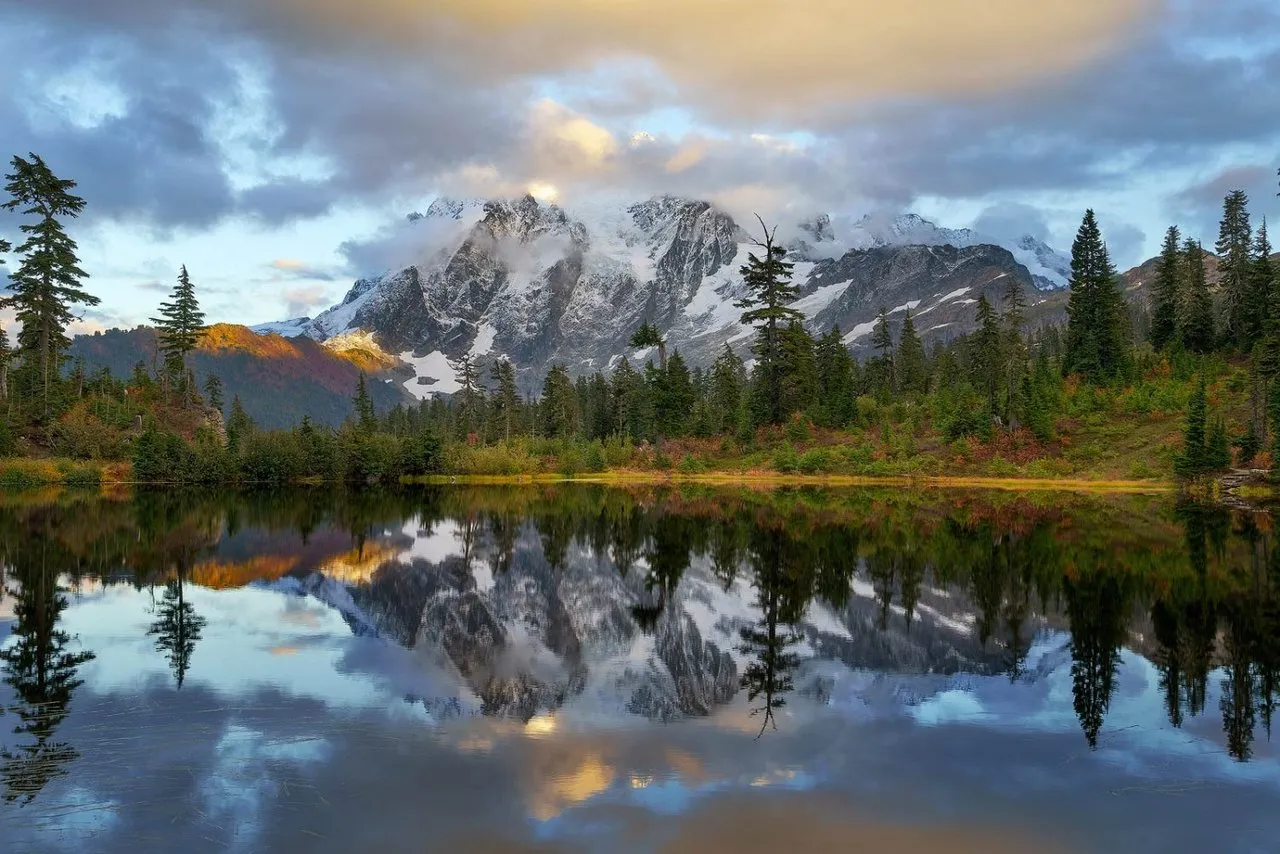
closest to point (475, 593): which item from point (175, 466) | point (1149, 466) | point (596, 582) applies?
point (596, 582)

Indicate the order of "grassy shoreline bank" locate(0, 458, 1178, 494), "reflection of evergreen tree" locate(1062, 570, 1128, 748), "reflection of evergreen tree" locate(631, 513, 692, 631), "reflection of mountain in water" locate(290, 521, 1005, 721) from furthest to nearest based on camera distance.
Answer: "grassy shoreline bank" locate(0, 458, 1178, 494), "reflection of evergreen tree" locate(631, 513, 692, 631), "reflection of mountain in water" locate(290, 521, 1005, 721), "reflection of evergreen tree" locate(1062, 570, 1128, 748)

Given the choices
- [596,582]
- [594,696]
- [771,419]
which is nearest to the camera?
[594,696]

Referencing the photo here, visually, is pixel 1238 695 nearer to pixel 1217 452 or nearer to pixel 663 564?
pixel 663 564

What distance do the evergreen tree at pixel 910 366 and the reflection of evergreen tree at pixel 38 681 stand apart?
315 feet

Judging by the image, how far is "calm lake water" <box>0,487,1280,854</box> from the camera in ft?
27.6

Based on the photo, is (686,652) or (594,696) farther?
(686,652)

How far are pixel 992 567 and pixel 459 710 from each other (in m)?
16.5

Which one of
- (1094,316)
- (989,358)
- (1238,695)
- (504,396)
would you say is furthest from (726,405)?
(1238,695)

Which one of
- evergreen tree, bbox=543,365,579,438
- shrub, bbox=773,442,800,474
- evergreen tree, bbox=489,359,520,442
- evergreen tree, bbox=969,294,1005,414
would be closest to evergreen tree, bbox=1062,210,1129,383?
evergreen tree, bbox=969,294,1005,414

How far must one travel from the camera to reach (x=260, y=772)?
9430mm

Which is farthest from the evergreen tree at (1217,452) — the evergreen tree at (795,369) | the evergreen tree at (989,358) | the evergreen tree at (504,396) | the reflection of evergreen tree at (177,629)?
the evergreen tree at (504,396)

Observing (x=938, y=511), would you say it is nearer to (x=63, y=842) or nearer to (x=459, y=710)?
(x=459, y=710)

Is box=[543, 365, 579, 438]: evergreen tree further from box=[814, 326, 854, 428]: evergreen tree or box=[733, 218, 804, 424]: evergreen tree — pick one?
box=[733, 218, 804, 424]: evergreen tree

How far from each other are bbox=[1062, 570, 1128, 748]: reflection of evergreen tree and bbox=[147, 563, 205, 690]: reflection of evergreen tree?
1275 cm
